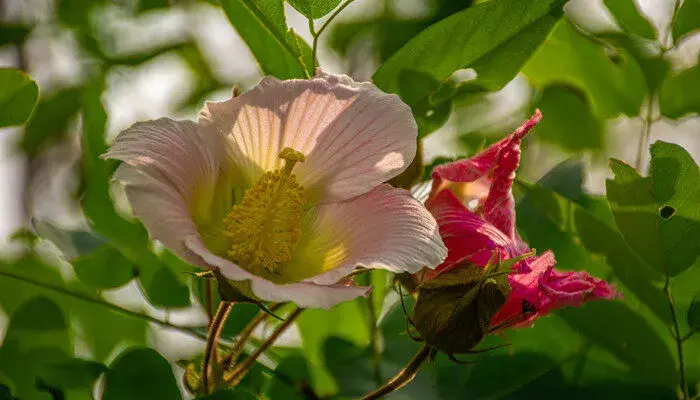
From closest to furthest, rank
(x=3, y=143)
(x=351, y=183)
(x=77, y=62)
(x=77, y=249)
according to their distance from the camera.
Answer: (x=351, y=183) → (x=77, y=249) → (x=77, y=62) → (x=3, y=143)

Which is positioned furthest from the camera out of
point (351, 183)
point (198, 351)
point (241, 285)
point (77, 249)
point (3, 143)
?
point (3, 143)

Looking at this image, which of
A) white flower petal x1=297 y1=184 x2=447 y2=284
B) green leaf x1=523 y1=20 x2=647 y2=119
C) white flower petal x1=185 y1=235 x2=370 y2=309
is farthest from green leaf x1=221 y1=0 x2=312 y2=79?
green leaf x1=523 y1=20 x2=647 y2=119

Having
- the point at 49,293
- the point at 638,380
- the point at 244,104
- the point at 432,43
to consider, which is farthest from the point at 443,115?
the point at 49,293

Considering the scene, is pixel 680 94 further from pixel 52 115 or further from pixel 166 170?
pixel 52 115

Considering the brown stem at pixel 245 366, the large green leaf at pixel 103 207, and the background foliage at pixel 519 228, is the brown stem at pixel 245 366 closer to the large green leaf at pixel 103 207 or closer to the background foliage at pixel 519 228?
the background foliage at pixel 519 228

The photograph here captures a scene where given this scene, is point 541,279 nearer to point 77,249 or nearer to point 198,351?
point 77,249

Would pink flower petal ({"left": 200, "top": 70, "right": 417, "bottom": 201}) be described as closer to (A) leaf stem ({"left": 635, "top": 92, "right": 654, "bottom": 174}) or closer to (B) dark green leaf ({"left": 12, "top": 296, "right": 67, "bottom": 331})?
(B) dark green leaf ({"left": 12, "top": 296, "right": 67, "bottom": 331})

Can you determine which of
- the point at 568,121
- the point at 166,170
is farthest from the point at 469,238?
the point at 568,121
